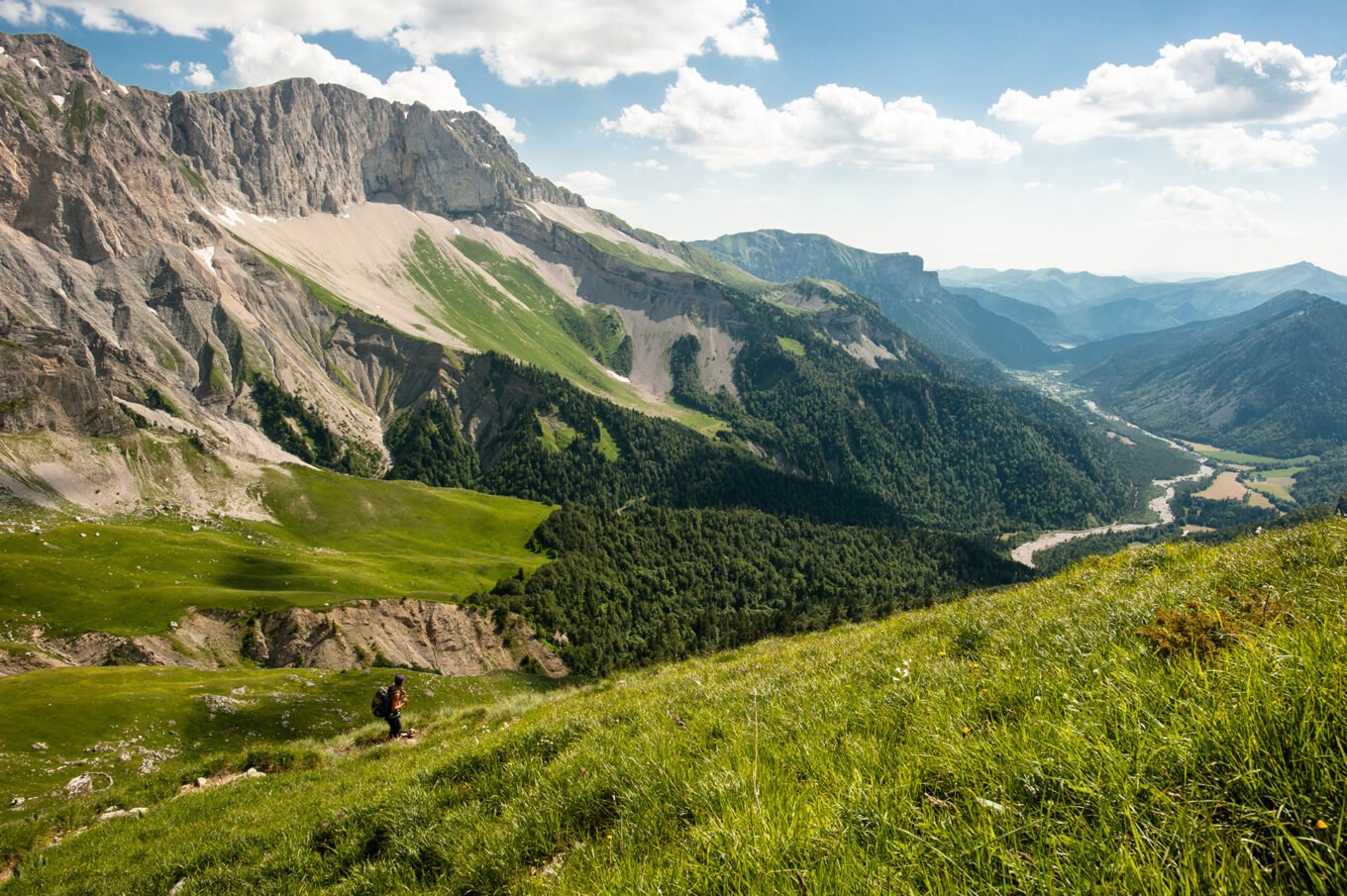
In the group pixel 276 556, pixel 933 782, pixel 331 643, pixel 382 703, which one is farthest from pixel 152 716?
pixel 276 556

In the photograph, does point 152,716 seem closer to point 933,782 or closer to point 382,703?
point 382,703

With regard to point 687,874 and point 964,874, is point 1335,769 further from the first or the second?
point 687,874

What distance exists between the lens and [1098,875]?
7.88 ft

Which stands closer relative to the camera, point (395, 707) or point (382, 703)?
point (382, 703)

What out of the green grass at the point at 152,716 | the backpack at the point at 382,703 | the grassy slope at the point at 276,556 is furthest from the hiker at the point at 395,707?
the grassy slope at the point at 276,556

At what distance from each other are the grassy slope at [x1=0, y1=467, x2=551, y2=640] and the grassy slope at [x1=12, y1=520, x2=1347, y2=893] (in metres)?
84.1

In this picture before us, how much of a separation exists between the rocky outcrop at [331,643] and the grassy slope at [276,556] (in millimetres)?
2537

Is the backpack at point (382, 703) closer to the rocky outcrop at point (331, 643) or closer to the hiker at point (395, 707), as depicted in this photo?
the hiker at point (395, 707)

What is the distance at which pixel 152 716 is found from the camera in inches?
1695

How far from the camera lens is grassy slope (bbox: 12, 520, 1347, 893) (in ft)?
8.71

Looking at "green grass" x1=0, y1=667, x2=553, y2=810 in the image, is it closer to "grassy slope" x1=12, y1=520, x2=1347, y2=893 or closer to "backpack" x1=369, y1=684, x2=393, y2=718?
"backpack" x1=369, y1=684, x2=393, y2=718

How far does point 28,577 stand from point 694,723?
105483 mm

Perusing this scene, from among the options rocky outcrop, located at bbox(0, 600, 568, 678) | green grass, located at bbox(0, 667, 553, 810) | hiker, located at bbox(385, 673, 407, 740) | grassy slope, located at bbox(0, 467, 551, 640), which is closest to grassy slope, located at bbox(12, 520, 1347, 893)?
hiker, located at bbox(385, 673, 407, 740)

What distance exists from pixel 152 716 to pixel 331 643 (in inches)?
1453
